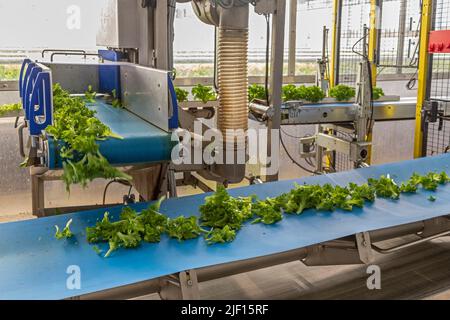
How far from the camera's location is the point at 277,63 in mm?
3688

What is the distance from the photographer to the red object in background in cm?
412

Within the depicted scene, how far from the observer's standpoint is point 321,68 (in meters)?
5.43

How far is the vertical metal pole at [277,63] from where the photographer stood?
11.7 feet

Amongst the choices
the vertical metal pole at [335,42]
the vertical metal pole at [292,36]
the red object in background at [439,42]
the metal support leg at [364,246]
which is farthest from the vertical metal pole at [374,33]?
the metal support leg at [364,246]

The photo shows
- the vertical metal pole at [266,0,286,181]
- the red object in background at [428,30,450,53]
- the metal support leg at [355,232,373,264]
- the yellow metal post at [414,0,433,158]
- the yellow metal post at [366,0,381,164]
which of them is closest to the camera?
the metal support leg at [355,232,373,264]

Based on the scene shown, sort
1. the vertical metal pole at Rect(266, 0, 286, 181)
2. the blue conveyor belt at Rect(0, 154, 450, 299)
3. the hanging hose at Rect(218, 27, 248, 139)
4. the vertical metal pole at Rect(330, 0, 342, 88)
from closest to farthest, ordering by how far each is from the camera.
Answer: the blue conveyor belt at Rect(0, 154, 450, 299) < the hanging hose at Rect(218, 27, 248, 139) < the vertical metal pole at Rect(266, 0, 286, 181) < the vertical metal pole at Rect(330, 0, 342, 88)

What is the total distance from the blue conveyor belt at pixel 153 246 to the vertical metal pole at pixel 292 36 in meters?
3.50

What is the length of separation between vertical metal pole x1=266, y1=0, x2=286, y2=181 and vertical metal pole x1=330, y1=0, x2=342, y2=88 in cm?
229

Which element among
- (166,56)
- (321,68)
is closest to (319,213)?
(166,56)

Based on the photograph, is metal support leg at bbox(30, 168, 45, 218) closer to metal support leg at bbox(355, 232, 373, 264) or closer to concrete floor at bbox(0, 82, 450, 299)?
concrete floor at bbox(0, 82, 450, 299)

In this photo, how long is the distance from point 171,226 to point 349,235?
2.87 ft

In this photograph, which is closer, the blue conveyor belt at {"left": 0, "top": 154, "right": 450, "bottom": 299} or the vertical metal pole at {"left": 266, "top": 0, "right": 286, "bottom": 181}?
the blue conveyor belt at {"left": 0, "top": 154, "right": 450, "bottom": 299}

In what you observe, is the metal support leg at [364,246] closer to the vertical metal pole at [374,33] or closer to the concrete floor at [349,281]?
the concrete floor at [349,281]

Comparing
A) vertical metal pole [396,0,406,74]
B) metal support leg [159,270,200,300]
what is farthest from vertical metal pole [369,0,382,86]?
metal support leg [159,270,200,300]
